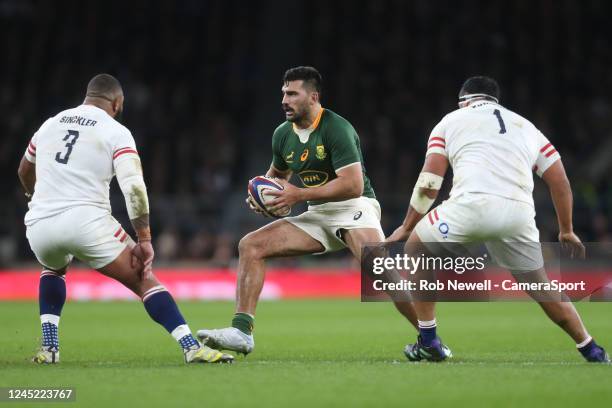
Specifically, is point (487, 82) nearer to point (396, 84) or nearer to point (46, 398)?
point (46, 398)

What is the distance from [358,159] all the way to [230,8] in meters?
18.5

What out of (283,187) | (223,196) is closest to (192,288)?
(223,196)

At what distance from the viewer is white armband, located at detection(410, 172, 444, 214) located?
783cm

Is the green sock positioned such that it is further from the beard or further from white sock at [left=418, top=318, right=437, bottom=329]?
the beard

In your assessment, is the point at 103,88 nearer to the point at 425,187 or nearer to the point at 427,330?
the point at 425,187

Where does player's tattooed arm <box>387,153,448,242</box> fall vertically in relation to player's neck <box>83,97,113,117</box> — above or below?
below

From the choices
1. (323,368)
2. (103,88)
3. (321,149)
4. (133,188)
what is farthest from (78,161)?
(323,368)

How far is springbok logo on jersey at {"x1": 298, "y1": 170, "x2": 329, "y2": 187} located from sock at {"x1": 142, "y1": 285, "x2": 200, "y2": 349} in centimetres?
172

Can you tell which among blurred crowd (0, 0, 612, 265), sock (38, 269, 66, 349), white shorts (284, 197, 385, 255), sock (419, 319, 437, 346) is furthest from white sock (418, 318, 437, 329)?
blurred crowd (0, 0, 612, 265)

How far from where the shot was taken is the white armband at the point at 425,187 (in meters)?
7.83

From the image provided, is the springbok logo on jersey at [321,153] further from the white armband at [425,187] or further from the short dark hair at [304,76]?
the white armband at [425,187]

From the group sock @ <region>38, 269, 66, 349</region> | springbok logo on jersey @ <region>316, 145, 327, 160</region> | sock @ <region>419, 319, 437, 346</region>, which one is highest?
springbok logo on jersey @ <region>316, 145, 327, 160</region>

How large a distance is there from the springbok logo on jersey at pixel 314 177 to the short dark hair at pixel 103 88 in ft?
5.63

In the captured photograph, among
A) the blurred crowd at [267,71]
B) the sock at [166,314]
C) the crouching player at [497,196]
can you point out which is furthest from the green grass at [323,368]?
the blurred crowd at [267,71]
